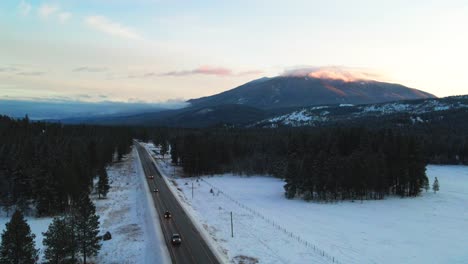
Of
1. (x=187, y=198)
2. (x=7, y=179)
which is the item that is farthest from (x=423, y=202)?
(x=7, y=179)

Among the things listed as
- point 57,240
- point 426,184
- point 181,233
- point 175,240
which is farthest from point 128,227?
point 426,184

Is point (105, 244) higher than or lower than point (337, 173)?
lower

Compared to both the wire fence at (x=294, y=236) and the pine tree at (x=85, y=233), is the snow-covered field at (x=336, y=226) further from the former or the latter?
the pine tree at (x=85, y=233)

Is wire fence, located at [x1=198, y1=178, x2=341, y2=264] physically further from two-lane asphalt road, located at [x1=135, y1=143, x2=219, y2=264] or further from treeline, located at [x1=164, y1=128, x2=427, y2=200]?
treeline, located at [x1=164, y1=128, x2=427, y2=200]

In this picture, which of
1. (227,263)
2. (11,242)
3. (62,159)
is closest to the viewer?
(11,242)

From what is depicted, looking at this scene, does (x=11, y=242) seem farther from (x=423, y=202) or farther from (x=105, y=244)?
(x=423, y=202)

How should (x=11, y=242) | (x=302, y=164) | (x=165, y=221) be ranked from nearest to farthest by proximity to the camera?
(x=11, y=242) → (x=165, y=221) → (x=302, y=164)

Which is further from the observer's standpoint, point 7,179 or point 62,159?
point 62,159
